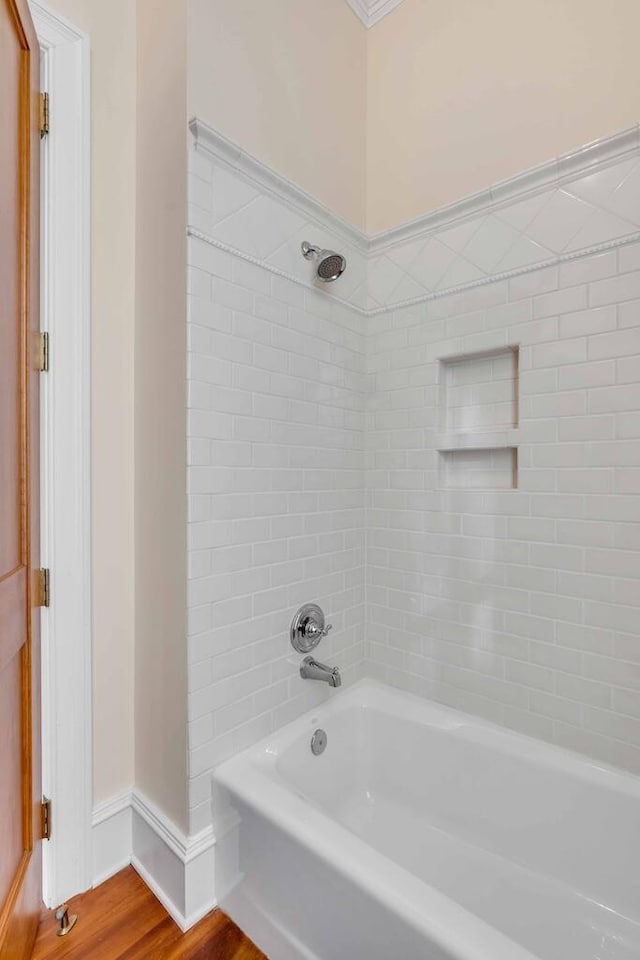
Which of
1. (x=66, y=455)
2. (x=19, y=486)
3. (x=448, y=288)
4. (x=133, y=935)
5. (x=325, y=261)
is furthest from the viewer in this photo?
(x=448, y=288)

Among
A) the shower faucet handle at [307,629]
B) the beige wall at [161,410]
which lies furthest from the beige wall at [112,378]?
the shower faucet handle at [307,629]

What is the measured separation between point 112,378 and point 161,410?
0.75ft

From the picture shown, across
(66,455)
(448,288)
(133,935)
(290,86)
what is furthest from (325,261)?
(133,935)

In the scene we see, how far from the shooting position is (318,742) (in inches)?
61.6

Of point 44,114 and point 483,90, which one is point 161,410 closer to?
point 44,114

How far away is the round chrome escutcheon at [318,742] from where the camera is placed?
1547 millimetres

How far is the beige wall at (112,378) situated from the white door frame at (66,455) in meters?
0.05

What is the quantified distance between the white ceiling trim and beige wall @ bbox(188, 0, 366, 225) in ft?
0.11

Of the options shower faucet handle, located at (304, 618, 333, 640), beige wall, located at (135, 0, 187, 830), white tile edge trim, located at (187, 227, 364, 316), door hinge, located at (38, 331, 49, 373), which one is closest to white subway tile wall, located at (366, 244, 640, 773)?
white tile edge trim, located at (187, 227, 364, 316)

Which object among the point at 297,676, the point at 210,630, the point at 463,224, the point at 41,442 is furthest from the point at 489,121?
the point at 297,676

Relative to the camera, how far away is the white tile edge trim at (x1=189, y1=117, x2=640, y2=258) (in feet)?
4.26

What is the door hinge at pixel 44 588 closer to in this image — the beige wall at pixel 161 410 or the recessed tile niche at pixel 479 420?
the beige wall at pixel 161 410

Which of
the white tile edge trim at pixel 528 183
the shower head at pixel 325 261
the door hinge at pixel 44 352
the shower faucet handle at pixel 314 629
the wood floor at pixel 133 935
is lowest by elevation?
the wood floor at pixel 133 935

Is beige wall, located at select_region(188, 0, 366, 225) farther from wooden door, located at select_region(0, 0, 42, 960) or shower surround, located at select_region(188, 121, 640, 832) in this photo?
wooden door, located at select_region(0, 0, 42, 960)
